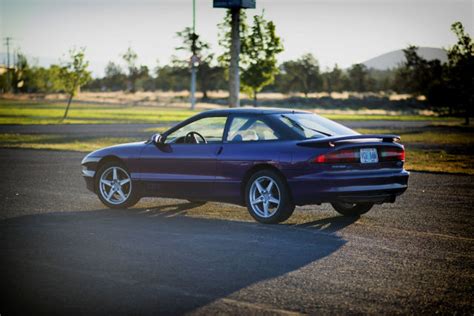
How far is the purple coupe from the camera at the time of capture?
9102 millimetres

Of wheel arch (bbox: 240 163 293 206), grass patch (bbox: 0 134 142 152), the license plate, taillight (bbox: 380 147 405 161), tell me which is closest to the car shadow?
wheel arch (bbox: 240 163 293 206)

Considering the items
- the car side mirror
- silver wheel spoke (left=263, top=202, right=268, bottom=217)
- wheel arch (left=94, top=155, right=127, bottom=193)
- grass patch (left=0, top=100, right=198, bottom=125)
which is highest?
the car side mirror

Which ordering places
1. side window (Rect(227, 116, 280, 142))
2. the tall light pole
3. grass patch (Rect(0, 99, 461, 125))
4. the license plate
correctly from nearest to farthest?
the license plate, side window (Rect(227, 116, 280, 142)), the tall light pole, grass patch (Rect(0, 99, 461, 125))

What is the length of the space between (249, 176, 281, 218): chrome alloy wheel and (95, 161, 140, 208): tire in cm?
204

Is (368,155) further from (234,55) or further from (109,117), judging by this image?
(109,117)

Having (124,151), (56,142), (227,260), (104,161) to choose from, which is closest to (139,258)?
(227,260)

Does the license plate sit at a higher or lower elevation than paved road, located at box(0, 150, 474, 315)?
higher

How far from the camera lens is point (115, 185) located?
36.1ft

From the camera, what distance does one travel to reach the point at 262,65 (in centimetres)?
4894

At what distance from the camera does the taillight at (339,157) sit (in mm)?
9031

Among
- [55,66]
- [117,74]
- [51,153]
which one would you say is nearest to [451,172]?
[51,153]

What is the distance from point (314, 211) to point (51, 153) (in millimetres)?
12178

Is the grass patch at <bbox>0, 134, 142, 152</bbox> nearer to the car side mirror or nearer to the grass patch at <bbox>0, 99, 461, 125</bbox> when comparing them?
the car side mirror

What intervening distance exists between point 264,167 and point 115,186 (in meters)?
2.59
